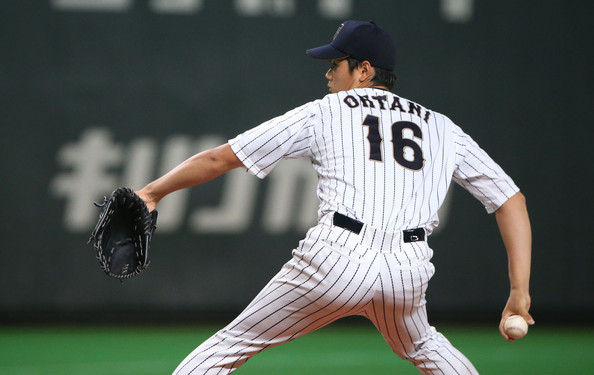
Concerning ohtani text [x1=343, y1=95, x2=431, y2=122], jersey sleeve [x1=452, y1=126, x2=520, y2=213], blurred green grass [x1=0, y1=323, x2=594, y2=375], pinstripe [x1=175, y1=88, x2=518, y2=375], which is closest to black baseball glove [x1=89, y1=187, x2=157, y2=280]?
pinstripe [x1=175, y1=88, x2=518, y2=375]

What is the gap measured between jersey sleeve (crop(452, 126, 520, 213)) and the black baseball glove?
3.73ft

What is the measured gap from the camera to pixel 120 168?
22.3ft

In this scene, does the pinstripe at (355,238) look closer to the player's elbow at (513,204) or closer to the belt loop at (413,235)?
the belt loop at (413,235)

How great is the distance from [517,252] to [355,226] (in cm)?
64

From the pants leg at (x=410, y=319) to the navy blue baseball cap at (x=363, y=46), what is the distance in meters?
0.76

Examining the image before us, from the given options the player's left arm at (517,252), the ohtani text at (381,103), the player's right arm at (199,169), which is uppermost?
the ohtani text at (381,103)

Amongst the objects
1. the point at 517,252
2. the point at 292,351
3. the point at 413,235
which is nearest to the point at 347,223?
the point at 413,235

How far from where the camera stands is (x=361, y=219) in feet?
8.93

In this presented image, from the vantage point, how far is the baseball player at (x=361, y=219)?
271 centimetres

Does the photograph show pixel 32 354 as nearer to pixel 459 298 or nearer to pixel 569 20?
pixel 459 298

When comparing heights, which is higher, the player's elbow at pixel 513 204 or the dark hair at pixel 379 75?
the dark hair at pixel 379 75

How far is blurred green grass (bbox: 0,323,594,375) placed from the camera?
5.29m

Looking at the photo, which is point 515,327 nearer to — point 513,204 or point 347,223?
point 513,204

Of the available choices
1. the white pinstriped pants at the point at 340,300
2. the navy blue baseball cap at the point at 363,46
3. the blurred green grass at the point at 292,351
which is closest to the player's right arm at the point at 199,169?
the white pinstriped pants at the point at 340,300
